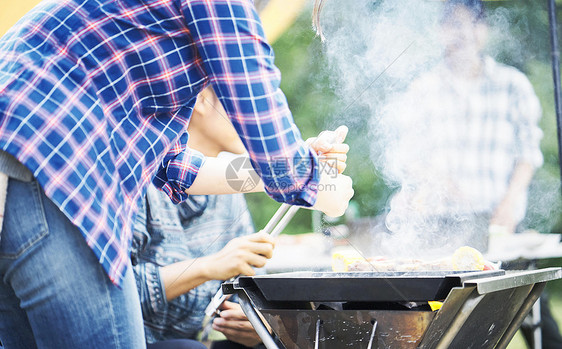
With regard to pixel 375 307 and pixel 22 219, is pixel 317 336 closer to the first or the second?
pixel 375 307

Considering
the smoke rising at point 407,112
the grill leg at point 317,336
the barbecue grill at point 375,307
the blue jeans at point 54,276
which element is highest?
the smoke rising at point 407,112

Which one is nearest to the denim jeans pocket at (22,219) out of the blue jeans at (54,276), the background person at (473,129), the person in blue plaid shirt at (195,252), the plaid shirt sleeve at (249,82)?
the blue jeans at (54,276)

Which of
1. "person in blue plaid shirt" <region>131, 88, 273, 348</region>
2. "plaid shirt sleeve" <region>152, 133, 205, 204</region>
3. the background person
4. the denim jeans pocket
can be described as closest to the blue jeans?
the denim jeans pocket

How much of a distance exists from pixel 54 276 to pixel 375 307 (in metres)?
0.77

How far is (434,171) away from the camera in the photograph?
3195 millimetres

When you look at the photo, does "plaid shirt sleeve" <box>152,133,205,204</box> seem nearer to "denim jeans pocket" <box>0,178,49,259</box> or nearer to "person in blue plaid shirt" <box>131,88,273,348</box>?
"denim jeans pocket" <box>0,178,49,259</box>

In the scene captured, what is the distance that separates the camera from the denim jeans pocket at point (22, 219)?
2.89 ft

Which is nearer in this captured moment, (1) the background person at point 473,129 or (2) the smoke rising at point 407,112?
(2) the smoke rising at point 407,112

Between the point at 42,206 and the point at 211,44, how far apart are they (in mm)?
353

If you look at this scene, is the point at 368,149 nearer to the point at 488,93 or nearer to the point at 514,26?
the point at 488,93

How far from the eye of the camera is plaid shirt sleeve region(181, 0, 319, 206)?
36.1 inches

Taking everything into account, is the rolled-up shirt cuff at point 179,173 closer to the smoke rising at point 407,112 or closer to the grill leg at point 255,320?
the grill leg at point 255,320

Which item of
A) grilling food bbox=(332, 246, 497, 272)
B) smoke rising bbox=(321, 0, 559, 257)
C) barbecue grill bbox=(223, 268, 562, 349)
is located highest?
smoke rising bbox=(321, 0, 559, 257)

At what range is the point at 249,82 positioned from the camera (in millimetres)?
940
